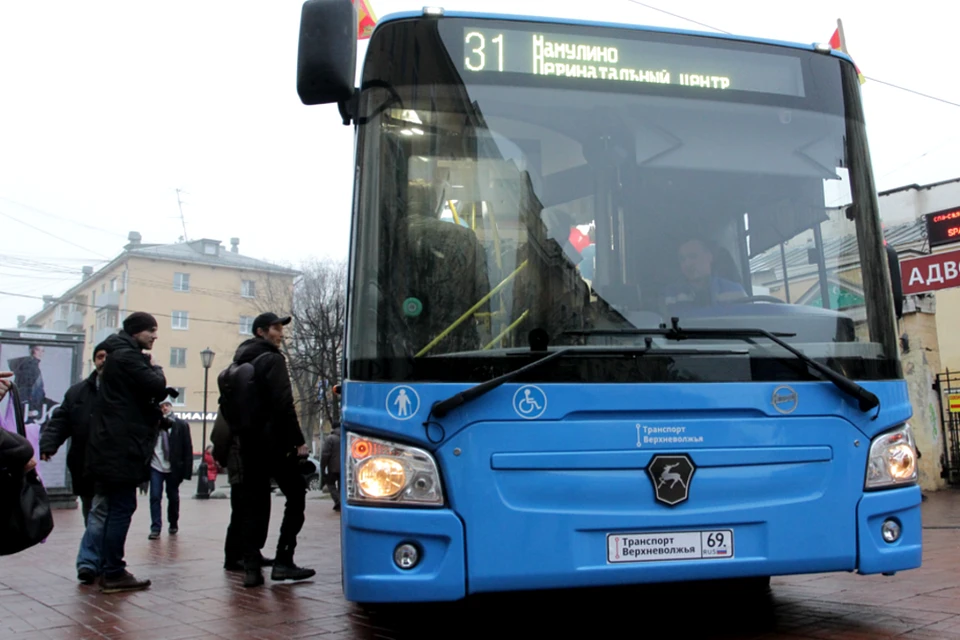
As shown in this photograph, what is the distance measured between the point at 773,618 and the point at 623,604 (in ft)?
3.20

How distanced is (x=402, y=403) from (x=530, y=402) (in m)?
0.53

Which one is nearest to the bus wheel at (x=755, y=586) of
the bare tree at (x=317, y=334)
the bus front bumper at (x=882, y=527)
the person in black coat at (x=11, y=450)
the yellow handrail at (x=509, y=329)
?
the bus front bumper at (x=882, y=527)

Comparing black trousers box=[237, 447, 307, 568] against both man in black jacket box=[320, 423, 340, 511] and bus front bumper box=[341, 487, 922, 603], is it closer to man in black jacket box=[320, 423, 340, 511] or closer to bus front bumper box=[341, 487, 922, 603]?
bus front bumper box=[341, 487, 922, 603]

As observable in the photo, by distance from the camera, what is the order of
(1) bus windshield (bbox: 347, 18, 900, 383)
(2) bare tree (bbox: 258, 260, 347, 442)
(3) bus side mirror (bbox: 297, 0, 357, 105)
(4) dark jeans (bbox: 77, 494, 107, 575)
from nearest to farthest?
(1) bus windshield (bbox: 347, 18, 900, 383), (3) bus side mirror (bbox: 297, 0, 357, 105), (4) dark jeans (bbox: 77, 494, 107, 575), (2) bare tree (bbox: 258, 260, 347, 442)

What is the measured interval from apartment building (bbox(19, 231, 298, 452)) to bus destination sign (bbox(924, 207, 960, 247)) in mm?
49262

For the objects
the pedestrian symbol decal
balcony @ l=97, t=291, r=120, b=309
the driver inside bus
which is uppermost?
balcony @ l=97, t=291, r=120, b=309

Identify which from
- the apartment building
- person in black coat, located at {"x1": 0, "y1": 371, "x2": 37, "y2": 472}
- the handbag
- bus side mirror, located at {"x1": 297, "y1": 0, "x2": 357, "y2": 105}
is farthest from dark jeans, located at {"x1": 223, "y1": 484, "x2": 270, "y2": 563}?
the apartment building

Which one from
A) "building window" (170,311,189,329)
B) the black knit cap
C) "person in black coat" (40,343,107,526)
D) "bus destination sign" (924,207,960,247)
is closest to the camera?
the black knit cap

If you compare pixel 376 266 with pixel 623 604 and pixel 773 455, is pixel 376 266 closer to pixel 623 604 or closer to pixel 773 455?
pixel 773 455

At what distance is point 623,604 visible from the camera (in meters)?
5.63

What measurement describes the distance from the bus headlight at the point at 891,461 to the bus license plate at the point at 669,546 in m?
0.76

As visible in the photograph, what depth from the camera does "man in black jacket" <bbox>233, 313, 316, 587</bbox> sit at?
6512mm

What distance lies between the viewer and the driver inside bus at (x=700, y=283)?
4.16m

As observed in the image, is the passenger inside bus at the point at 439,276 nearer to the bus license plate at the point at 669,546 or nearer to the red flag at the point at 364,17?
the bus license plate at the point at 669,546
